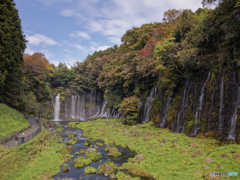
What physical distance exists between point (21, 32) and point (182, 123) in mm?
23586

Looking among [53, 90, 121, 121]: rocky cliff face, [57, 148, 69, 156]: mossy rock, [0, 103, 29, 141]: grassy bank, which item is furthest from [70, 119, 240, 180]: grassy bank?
[53, 90, 121, 121]: rocky cliff face

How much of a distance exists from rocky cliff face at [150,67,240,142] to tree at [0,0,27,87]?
19424mm

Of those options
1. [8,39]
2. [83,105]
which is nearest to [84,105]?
[83,105]

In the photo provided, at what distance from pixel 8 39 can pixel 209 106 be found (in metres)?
21.2

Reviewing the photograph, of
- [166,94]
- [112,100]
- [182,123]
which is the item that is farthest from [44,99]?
[182,123]

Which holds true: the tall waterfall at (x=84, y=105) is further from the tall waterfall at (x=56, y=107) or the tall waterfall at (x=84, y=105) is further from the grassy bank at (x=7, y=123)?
the grassy bank at (x=7, y=123)

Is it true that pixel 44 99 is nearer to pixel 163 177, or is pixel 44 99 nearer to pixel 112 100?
pixel 112 100

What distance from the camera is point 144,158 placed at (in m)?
12.7

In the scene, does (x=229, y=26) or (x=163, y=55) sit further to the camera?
(x=163, y=55)

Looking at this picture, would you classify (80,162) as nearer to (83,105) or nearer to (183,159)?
(183,159)

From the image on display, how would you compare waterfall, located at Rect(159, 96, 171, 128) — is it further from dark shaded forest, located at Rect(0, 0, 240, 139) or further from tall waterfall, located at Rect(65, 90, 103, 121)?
tall waterfall, located at Rect(65, 90, 103, 121)

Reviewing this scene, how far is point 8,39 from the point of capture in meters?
16.9

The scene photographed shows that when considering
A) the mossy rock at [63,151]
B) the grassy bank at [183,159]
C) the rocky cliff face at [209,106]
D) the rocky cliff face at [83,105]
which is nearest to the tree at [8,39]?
the mossy rock at [63,151]

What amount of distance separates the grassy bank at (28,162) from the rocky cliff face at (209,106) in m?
12.2
